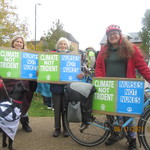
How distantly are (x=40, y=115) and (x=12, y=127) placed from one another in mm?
2203

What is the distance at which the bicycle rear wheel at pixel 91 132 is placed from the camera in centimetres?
299

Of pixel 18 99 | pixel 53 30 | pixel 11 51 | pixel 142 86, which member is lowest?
pixel 18 99

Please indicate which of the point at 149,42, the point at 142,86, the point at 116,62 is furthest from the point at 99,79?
the point at 149,42

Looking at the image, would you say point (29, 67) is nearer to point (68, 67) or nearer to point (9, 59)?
point (9, 59)

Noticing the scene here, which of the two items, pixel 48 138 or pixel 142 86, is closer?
pixel 142 86

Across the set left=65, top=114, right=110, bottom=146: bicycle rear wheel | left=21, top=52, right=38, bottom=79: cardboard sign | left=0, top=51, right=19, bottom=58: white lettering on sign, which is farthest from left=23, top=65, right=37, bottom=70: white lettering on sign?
left=65, top=114, right=110, bottom=146: bicycle rear wheel

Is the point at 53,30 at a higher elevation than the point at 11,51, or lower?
higher

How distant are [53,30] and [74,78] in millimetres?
17767

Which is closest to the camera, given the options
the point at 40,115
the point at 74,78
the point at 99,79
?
the point at 99,79

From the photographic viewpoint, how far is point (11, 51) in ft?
10.8

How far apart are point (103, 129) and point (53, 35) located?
17.3 meters

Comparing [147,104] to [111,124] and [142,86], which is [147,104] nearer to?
[142,86]

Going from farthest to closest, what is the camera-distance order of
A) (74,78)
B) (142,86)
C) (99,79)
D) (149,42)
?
(149,42)
(74,78)
(99,79)
(142,86)

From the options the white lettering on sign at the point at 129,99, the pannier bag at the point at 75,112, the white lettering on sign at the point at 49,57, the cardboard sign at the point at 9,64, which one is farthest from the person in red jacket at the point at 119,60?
the cardboard sign at the point at 9,64
